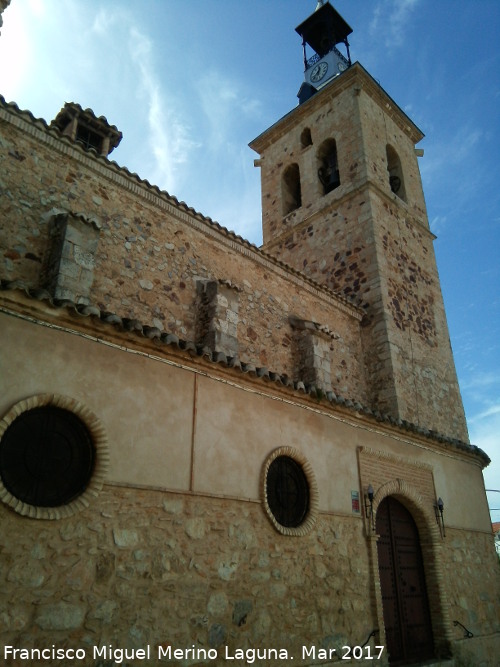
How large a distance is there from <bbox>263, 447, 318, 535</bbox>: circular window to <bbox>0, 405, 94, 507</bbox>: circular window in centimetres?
229

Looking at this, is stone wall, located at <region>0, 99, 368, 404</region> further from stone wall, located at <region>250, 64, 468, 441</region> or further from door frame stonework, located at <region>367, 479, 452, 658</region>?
door frame stonework, located at <region>367, 479, 452, 658</region>

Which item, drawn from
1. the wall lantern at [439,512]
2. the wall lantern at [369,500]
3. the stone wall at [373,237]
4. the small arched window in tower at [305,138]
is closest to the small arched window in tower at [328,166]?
the stone wall at [373,237]

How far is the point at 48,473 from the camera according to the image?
438cm

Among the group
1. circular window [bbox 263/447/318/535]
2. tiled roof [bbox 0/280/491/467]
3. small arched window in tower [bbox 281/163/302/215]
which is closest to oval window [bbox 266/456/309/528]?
circular window [bbox 263/447/318/535]

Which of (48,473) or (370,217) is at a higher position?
(370,217)

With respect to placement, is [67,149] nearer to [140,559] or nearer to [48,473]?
[48,473]

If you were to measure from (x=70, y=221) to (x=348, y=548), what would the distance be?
6088mm

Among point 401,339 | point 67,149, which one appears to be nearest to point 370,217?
point 401,339

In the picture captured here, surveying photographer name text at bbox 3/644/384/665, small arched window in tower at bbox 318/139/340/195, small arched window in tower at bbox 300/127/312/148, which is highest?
small arched window in tower at bbox 300/127/312/148

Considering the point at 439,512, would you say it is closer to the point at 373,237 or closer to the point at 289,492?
the point at 289,492

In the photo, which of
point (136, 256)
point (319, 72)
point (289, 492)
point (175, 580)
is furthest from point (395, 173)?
point (175, 580)

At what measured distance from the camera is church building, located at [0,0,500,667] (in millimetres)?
4328

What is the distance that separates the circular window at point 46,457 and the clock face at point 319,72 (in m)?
18.4

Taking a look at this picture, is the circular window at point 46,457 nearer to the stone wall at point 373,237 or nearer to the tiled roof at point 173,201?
the tiled roof at point 173,201
